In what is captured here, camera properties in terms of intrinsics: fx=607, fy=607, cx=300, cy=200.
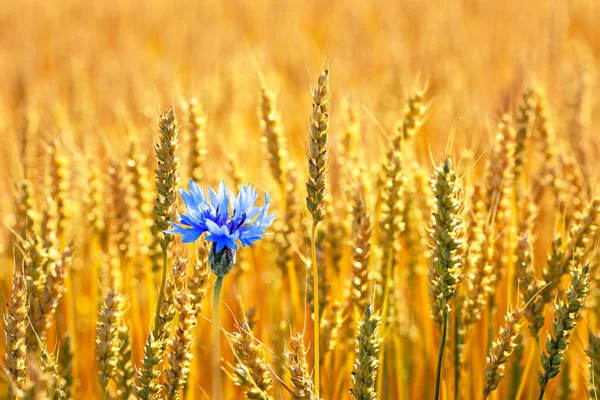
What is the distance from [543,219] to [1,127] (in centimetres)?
313

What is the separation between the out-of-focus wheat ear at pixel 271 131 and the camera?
2.13 m

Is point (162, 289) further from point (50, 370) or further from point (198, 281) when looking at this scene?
point (50, 370)

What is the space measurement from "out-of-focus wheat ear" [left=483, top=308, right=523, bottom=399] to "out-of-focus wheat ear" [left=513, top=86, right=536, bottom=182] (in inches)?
34.9

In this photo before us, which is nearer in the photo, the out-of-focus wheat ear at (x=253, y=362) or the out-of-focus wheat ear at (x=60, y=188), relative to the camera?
the out-of-focus wheat ear at (x=253, y=362)

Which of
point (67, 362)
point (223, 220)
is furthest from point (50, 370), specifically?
point (67, 362)

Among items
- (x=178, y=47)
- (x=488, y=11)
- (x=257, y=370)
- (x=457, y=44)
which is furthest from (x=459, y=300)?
(x=488, y=11)

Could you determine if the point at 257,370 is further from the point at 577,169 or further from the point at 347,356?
the point at 577,169

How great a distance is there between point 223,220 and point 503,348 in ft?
2.38

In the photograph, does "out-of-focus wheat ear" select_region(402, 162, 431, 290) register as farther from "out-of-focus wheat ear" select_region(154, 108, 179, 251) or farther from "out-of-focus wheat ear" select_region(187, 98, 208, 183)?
"out-of-focus wheat ear" select_region(154, 108, 179, 251)

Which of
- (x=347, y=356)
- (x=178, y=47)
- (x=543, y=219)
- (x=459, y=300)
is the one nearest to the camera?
(x=459, y=300)

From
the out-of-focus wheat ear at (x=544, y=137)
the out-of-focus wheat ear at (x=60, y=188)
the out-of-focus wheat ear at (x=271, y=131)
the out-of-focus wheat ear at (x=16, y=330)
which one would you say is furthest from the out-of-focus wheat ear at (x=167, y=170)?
the out-of-focus wheat ear at (x=544, y=137)

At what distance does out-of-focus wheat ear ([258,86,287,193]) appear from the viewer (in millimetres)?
2133

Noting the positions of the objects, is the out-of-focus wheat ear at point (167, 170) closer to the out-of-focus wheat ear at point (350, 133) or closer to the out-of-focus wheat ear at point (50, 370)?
the out-of-focus wheat ear at point (50, 370)

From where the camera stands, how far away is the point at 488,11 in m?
8.66
